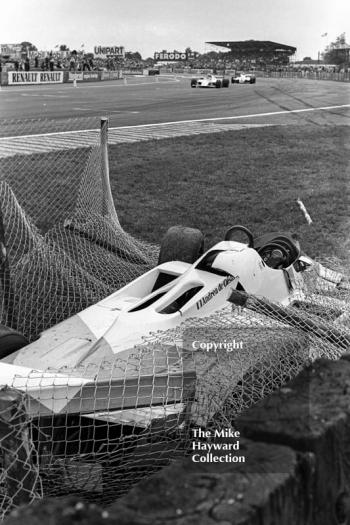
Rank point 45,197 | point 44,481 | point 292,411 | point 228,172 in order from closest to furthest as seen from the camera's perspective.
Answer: point 292,411 → point 44,481 → point 45,197 → point 228,172

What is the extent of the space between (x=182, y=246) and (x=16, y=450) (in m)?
3.25

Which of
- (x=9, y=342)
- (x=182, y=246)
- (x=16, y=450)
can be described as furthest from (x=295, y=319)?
(x=182, y=246)

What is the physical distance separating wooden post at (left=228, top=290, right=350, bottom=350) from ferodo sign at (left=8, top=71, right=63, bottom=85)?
3612 cm

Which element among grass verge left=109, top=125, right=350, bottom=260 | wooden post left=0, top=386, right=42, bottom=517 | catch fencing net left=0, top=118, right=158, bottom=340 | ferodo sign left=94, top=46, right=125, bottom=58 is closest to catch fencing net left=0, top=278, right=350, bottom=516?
wooden post left=0, top=386, right=42, bottom=517

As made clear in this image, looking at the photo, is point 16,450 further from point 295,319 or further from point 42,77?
point 42,77

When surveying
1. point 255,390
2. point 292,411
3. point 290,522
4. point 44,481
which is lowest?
point 44,481

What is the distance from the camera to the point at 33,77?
39906mm

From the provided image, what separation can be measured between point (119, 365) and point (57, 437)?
0.53m

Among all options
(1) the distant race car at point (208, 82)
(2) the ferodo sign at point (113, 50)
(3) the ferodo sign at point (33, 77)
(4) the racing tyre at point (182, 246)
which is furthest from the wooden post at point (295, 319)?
(1) the distant race car at point (208, 82)

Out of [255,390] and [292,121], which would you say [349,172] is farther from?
[255,390]

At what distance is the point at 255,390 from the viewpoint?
11.1ft

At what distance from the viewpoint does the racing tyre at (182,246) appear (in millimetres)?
5570

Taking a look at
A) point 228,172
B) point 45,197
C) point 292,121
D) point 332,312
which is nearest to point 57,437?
point 332,312

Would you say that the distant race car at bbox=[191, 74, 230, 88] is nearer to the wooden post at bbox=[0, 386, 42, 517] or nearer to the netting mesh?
the netting mesh
